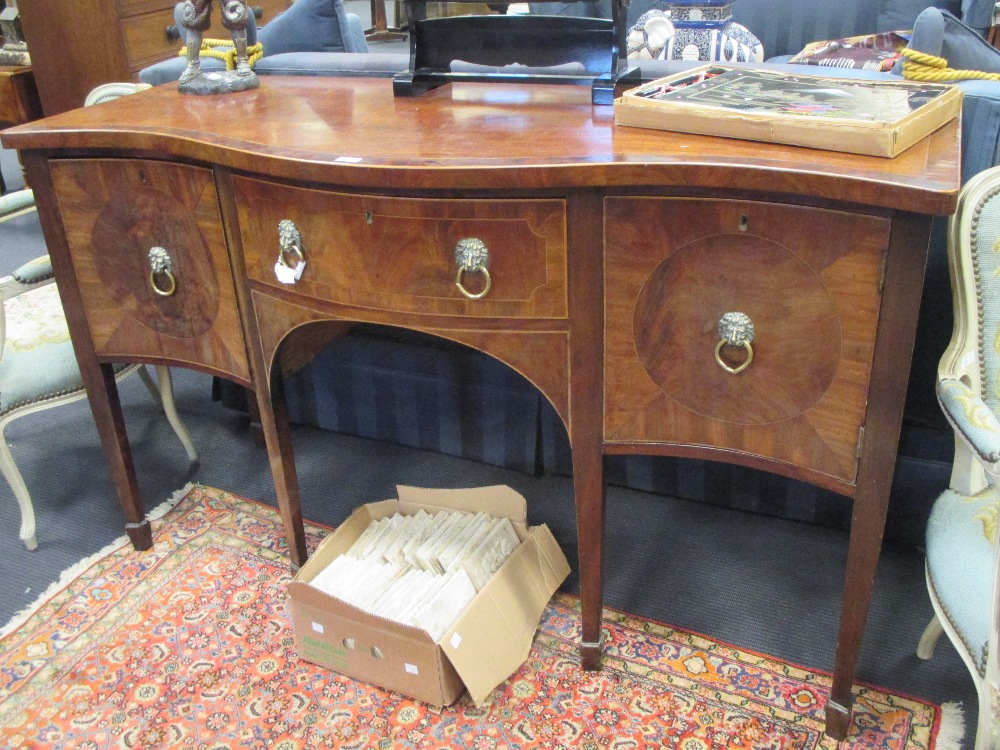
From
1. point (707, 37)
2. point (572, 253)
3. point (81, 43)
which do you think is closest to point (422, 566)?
point (572, 253)

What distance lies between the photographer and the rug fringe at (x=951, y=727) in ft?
4.31

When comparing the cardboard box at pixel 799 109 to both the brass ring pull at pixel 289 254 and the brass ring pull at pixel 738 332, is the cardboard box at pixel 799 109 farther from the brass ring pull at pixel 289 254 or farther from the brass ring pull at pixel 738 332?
the brass ring pull at pixel 289 254

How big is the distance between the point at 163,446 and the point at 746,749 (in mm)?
1473

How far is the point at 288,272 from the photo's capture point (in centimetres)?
129

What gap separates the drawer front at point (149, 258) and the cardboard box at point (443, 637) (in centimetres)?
40

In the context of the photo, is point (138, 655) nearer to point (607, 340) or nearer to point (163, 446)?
point (163, 446)

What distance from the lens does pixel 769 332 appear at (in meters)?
1.12

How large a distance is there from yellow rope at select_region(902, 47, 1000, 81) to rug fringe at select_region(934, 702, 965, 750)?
3.10 ft

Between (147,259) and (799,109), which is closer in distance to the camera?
(799,109)

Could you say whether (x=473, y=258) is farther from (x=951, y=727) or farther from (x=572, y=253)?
(x=951, y=727)

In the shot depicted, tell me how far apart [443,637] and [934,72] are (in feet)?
3.68

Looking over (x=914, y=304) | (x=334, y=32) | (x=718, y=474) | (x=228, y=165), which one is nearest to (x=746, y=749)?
(x=718, y=474)

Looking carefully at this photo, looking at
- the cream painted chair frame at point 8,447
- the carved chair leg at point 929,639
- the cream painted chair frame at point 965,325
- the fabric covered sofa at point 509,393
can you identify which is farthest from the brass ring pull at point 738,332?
the cream painted chair frame at point 8,447

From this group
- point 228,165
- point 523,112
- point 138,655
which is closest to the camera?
point 228,165
